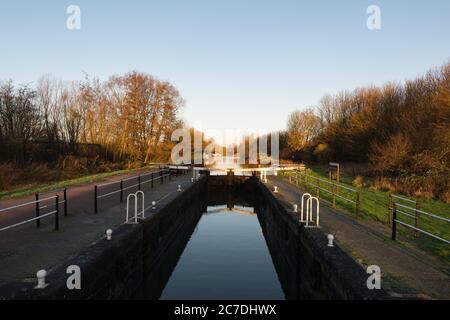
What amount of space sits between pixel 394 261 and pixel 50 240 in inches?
276

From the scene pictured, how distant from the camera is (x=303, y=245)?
8688 mm

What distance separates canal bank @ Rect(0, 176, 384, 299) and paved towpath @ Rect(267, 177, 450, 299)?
582mm

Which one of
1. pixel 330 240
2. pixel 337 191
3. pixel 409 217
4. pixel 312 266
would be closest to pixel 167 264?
pixel 312 266

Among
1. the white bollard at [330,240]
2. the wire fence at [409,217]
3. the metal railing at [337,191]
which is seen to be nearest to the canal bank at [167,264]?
the white bollard at [330,240]

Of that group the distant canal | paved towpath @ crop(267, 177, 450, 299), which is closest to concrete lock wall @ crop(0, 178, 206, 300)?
the distant canal

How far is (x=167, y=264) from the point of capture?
11.4 meters

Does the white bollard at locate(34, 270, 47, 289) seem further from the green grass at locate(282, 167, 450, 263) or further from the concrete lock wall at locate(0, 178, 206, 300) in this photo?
the green grass at locate(282, 167, 450, 263)

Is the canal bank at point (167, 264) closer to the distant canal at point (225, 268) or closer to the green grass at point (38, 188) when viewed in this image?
the distant canal at point (225, 268)

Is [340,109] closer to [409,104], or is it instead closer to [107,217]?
[409,104]

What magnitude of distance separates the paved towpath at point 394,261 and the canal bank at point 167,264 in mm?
→ 582

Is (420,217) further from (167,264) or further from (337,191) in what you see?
(167,264)

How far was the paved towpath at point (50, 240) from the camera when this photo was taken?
5880 mm

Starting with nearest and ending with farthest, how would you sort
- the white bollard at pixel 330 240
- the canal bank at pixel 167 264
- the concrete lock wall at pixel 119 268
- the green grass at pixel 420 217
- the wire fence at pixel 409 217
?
the concrete lock wall at pixel 119 268 < the canal bank at pixel 167 264 < the white bollard at pixel 330 240 < the green grass at pixel 420 217 < the wire fence at pixel 409 217
